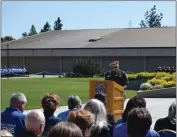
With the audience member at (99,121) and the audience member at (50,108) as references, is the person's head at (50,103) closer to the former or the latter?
the audience member at (50,108)

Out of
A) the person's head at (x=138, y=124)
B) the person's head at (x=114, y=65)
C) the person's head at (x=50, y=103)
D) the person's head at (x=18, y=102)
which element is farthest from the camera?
the person's head at (x=114, y=65)

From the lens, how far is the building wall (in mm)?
64312

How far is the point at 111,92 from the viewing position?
11.8m

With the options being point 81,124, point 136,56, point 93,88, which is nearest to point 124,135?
point 81,124

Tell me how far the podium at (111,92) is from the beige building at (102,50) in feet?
167

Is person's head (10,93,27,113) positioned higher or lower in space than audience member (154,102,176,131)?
higher

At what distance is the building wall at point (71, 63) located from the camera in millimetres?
64312

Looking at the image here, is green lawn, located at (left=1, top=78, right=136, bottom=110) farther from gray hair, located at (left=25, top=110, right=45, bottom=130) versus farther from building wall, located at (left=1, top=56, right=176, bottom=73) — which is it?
building wall, located at (left=1, top=56, right=176, bottom=73)

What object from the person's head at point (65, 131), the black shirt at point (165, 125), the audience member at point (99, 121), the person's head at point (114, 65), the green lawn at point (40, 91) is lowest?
the green lawn at point (40, 91)

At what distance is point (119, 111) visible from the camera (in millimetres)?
12359

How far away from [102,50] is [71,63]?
19.3 feet

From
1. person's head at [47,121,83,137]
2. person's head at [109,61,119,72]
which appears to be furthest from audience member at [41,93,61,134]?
person's head at [109,61,119,72]

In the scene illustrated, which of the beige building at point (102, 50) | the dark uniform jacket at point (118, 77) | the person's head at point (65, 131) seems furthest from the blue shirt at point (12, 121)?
the beige building at point (102, 50)

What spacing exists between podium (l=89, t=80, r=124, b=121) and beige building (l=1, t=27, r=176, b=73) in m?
50.8
